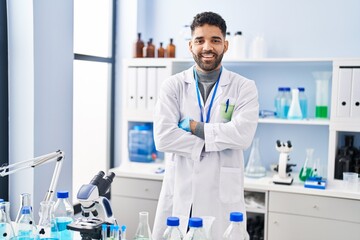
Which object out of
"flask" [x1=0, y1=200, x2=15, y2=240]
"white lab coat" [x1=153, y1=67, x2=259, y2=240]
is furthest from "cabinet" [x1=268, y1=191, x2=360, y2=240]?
"flask" [x1=0, y1=200, x2=15, y2=240]

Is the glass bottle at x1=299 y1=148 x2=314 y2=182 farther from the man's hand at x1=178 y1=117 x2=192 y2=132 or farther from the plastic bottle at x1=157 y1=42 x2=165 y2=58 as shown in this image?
the plastic bottle at x1=157 y1=42 x2=165 y2=58

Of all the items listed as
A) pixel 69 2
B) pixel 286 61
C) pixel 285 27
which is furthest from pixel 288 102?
pixel 69 2

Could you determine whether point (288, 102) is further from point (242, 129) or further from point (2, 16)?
point (2, 16)

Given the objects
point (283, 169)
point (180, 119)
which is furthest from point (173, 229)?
point (283, 169)

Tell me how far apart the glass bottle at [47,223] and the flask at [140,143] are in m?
1.71

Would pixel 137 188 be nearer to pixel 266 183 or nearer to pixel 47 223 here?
pixel 266 183

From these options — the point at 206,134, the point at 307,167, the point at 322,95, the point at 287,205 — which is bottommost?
the point at 287,205

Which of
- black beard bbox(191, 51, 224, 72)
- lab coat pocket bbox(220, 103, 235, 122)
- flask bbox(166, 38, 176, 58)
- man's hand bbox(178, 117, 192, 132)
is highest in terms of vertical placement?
flask bbox(166, 38, 176, 58)

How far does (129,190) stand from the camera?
3.08 m

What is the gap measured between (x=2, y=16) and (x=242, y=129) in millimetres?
1522

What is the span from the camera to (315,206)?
8.72 ft

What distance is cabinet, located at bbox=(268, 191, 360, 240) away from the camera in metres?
2.58

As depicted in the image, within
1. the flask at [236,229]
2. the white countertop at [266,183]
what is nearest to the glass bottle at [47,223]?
the flask at [236,229]

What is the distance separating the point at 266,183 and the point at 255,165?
245 millimetres
